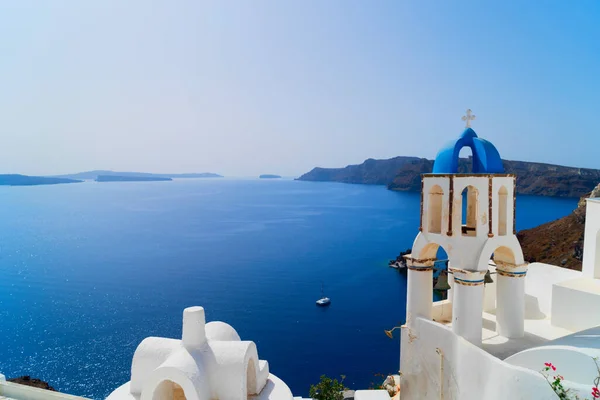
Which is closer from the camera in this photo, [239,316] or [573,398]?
[573,398]

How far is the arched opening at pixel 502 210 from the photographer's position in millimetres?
7988

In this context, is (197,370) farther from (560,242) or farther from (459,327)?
(560,242)

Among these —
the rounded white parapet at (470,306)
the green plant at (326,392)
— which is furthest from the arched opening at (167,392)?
the rounded white parapet at (470,306)

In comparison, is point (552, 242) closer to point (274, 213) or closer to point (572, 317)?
point (572, 317)

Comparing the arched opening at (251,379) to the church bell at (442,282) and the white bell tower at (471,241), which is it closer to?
the white bell tower at (471,241)

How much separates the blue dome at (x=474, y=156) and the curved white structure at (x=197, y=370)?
5.28 m

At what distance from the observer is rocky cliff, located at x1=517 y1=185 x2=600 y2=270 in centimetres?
3562

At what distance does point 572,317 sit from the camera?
8133 millimetres

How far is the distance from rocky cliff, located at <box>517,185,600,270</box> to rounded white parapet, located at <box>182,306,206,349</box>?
35676 mm

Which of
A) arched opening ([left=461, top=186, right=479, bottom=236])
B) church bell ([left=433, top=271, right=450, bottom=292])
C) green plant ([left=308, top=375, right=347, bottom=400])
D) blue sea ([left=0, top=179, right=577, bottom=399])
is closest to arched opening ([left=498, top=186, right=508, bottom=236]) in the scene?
arched opening ([left=461, top=186, right=479, bottom=236])

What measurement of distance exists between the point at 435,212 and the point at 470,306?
6.85 feet

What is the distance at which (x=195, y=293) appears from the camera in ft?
134

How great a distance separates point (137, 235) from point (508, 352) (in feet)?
226

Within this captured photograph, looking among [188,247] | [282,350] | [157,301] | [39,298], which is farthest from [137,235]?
[282,350]
